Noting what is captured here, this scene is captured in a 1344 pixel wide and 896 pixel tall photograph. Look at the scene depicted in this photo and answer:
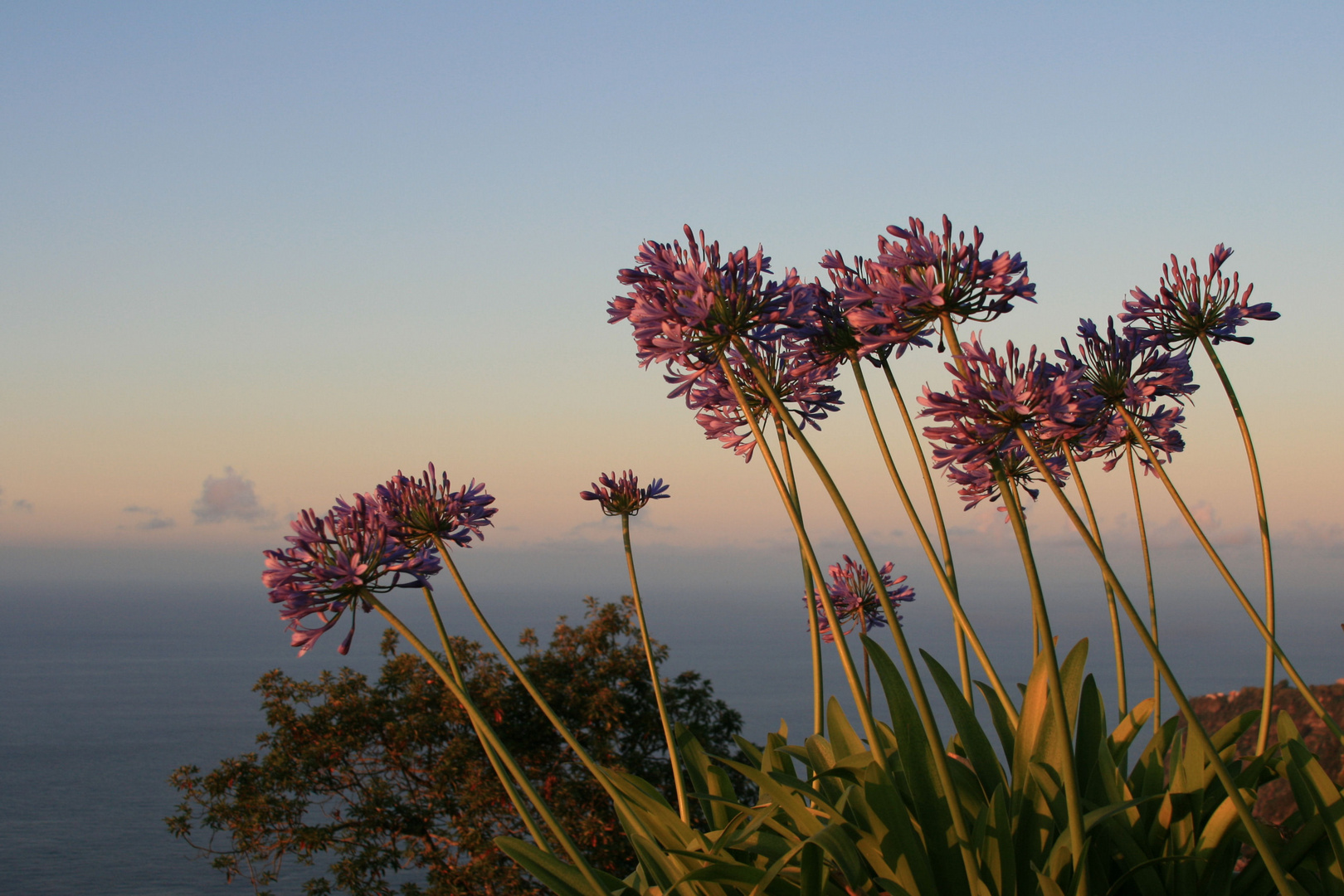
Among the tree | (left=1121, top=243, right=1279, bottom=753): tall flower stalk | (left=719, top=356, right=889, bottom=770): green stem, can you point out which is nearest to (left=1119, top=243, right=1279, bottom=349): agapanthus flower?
(left=1121, top=243, right=1279, bottom=753): tall flower stalk

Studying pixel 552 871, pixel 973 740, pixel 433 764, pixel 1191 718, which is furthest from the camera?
pixel 433 764

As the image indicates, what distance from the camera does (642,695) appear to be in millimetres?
13273

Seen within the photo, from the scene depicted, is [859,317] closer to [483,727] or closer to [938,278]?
[938,278]

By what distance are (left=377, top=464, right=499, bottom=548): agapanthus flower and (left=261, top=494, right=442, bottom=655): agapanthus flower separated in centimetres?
48

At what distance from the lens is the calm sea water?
50.0m

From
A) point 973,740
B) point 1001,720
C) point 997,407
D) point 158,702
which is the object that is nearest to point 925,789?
point 973,740

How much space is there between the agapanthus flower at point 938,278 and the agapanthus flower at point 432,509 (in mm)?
1496

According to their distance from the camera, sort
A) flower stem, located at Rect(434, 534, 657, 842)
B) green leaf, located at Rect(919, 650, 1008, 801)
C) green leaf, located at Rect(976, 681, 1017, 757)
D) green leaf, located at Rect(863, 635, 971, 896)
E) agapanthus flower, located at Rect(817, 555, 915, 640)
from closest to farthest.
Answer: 1. flower stem, located at Rect(434, 534, 657, 842)
2. green leaf, located at Rect(863, 635, 971, 896)
3. green leaf, located at Rect(919, 650, 1008, 801)
4. green leaf, located at Rect(976, 681, 1017, 757)
5. agapanthus flower, located at Rect(817, 555, 915, 640)

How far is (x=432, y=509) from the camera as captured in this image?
314 centimetres

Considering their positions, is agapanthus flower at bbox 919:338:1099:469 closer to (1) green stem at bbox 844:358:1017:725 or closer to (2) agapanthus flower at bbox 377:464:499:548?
(1) green stem at bbox 844:358:1017:725

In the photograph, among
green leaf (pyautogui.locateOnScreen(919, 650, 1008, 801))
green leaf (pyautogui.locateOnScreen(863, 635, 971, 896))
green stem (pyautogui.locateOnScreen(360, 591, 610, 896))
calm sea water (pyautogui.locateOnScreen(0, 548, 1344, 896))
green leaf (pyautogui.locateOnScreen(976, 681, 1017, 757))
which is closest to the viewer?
green stem (pyautogui.locateOnScreen(360, 591, 610, 896))

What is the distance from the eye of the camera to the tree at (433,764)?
11.7 m

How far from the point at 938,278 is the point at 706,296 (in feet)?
2.42

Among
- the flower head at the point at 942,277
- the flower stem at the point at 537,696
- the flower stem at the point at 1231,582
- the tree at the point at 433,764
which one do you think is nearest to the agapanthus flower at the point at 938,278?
the flower head at the point at 942,277
